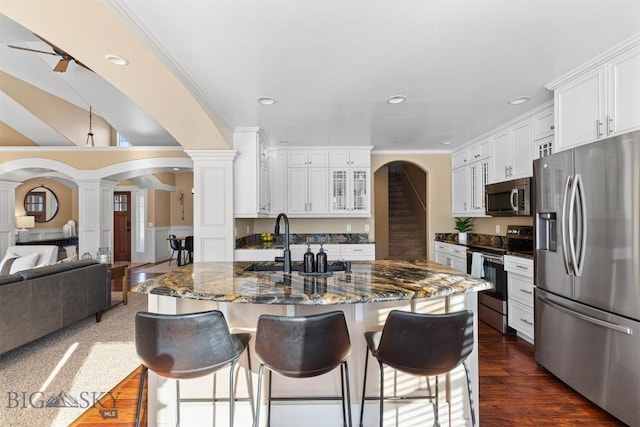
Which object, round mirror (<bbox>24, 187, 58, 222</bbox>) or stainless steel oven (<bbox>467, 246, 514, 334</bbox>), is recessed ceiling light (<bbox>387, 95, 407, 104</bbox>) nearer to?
stainless steel oven (<bbox>467, 246, 514, 334</bbox>)

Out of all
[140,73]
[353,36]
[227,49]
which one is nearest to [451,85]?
[353,36]

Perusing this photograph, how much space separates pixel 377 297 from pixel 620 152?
1750 mm

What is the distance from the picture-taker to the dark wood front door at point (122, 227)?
920cm

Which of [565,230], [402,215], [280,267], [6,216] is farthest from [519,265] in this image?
[6,216]

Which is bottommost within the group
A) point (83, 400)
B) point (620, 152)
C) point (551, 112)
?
point (83, 400)

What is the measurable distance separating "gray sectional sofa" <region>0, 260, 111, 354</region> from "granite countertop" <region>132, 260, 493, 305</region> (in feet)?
6.10

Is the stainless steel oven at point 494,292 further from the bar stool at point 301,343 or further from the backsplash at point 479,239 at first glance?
the bar stool at point 301,343

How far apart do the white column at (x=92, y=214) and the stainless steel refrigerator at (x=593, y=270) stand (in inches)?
278

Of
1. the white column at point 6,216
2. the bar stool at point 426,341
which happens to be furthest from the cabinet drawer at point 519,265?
the white column at point 6,216

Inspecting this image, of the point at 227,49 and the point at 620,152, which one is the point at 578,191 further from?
the point at 227,49

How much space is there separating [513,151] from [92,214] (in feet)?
23.5

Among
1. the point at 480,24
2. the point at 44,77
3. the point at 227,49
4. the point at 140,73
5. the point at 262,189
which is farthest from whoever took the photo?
the point at 44,77

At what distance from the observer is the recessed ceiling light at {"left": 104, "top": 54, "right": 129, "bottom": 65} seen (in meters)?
2.08

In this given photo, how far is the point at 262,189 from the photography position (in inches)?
173
